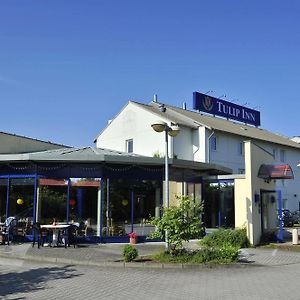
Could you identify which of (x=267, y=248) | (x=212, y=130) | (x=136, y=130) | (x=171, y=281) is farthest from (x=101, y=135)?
(x=171, y=281)

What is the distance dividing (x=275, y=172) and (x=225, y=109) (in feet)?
88.3

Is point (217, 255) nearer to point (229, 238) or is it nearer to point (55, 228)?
point (229, 238)

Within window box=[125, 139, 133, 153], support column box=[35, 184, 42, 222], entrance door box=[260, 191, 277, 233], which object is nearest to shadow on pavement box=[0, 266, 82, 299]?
support column box=[35, 184, 42, 222]

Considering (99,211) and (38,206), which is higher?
(38,206)

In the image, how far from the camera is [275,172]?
2052cm

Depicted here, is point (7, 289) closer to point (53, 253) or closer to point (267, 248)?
point (53, 253)

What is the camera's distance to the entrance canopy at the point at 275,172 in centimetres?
2027

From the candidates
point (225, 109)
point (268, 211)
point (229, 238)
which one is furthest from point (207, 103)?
point (229, 238)

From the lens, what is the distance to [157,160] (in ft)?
63.7

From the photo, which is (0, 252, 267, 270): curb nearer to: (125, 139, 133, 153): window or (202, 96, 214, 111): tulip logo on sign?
(125, 139, 133, 153): window

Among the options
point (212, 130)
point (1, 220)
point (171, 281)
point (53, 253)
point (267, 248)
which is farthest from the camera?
point (212, 130)

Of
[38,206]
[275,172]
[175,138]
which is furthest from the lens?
[175,138]

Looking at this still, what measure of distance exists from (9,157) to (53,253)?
549 centimetres

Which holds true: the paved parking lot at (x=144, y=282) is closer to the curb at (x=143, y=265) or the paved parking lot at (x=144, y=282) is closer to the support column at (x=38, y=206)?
the curb at (x=143, y=265)
